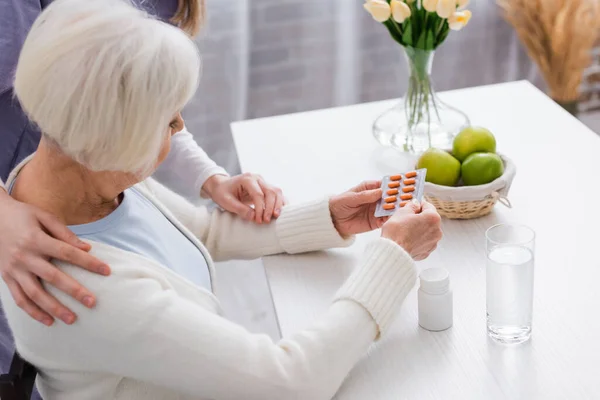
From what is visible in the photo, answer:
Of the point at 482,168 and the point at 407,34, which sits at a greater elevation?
the point at 407,34

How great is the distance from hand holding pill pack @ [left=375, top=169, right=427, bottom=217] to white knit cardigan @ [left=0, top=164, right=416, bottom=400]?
0.12 meters

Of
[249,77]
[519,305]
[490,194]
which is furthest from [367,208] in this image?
[249,77]

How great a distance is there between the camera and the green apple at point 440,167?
135 centimetres

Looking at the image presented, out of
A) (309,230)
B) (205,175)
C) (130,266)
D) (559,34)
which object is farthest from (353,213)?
(559,34)

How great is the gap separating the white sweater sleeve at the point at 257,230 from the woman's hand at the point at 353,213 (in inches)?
0.6

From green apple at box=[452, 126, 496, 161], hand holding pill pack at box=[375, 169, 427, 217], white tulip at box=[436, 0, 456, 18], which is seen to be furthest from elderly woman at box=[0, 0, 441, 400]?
white tulip at box=[436, 0, 456, 18]

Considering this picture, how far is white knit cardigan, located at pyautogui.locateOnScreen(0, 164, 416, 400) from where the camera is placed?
0.96 m

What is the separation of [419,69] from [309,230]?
0.41 m

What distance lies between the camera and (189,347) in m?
0.96

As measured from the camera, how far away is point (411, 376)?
3.44 ft

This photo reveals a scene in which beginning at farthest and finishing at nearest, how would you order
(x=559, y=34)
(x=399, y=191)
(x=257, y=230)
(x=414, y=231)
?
(x=559, y=34) < (x=257, y=230) < (x=399, y=191) < (x=414, y=231)

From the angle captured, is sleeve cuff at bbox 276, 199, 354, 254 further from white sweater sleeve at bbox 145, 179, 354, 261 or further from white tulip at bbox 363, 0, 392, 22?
white tulip at bbox 363, 0, 392, 22

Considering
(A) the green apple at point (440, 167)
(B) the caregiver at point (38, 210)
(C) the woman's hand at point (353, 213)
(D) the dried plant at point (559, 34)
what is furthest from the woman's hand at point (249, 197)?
(D) the dried plant at point (559, 34)

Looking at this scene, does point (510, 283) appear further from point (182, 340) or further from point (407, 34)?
point (407, 34)
